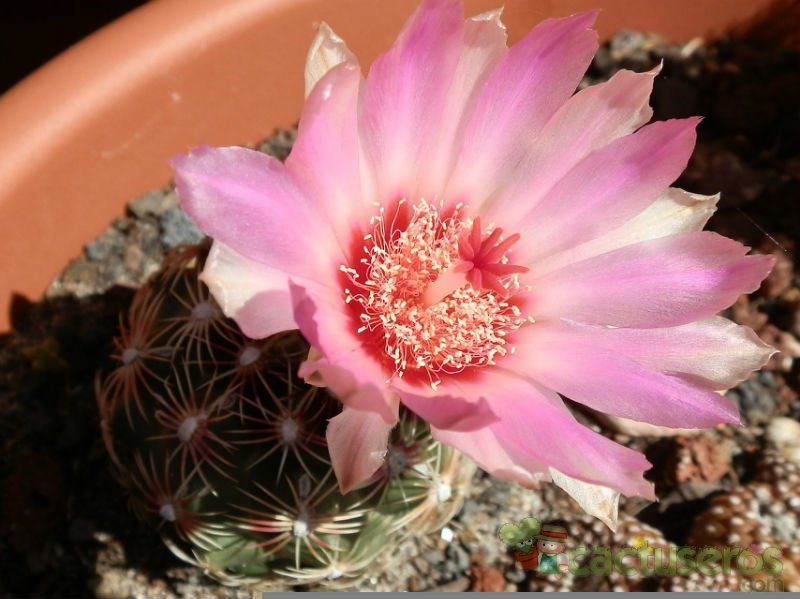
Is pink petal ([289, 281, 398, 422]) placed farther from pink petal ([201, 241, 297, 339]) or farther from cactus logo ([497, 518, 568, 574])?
cactus logo ([497, 518, 568, 574])

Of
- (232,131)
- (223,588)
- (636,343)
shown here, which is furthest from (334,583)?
(232,131)

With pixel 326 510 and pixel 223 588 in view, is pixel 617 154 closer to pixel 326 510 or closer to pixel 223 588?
pixel 326 510

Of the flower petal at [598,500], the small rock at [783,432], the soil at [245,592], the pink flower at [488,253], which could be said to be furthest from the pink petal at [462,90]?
the small rock at [783,432]

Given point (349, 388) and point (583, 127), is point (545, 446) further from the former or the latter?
point (583, 127)

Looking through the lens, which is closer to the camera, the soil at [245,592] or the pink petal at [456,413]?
the pink petal at [456,413]

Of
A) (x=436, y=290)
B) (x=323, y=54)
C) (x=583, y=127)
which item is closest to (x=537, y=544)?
(x=436, y=290)

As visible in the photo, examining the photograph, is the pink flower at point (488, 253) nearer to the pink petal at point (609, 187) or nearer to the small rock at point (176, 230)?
the pink petal at point (609, 187)

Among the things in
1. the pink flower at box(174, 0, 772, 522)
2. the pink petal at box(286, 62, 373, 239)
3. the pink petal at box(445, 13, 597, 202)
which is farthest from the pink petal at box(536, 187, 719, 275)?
the pink petal at box(286, 62, 373, 239)
